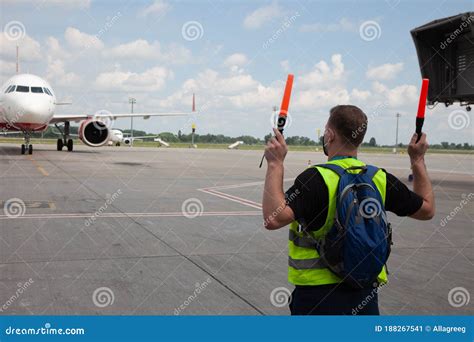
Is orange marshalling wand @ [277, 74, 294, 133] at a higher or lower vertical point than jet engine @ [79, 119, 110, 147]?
higher

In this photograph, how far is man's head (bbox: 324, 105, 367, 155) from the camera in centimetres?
263

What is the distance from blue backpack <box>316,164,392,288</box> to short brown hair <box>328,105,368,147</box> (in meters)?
0.18

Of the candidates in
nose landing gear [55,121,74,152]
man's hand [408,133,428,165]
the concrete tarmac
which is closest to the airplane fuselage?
nose landing gear [55,121,74,152]

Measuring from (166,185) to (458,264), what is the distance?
10.1m

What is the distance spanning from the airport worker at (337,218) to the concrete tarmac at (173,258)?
190 centimetres

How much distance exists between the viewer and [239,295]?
193 inches

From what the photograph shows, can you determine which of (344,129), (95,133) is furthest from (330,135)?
(95,133)

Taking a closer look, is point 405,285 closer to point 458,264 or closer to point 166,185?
point 458,264

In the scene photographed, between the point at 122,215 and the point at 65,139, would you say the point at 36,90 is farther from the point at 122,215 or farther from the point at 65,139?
the point at 122,215

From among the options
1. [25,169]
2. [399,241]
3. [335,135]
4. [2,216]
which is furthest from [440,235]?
[25,169]

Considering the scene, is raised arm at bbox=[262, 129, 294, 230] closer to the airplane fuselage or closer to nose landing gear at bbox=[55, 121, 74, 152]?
the airplane fuselage

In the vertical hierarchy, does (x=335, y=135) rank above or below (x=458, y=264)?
above

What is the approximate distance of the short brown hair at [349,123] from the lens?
2627mm

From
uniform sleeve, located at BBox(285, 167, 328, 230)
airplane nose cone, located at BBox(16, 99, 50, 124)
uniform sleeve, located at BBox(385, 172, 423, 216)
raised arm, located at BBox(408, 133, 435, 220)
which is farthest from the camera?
airplane nose cone, located at BBox(16, 99, 50, 124)
